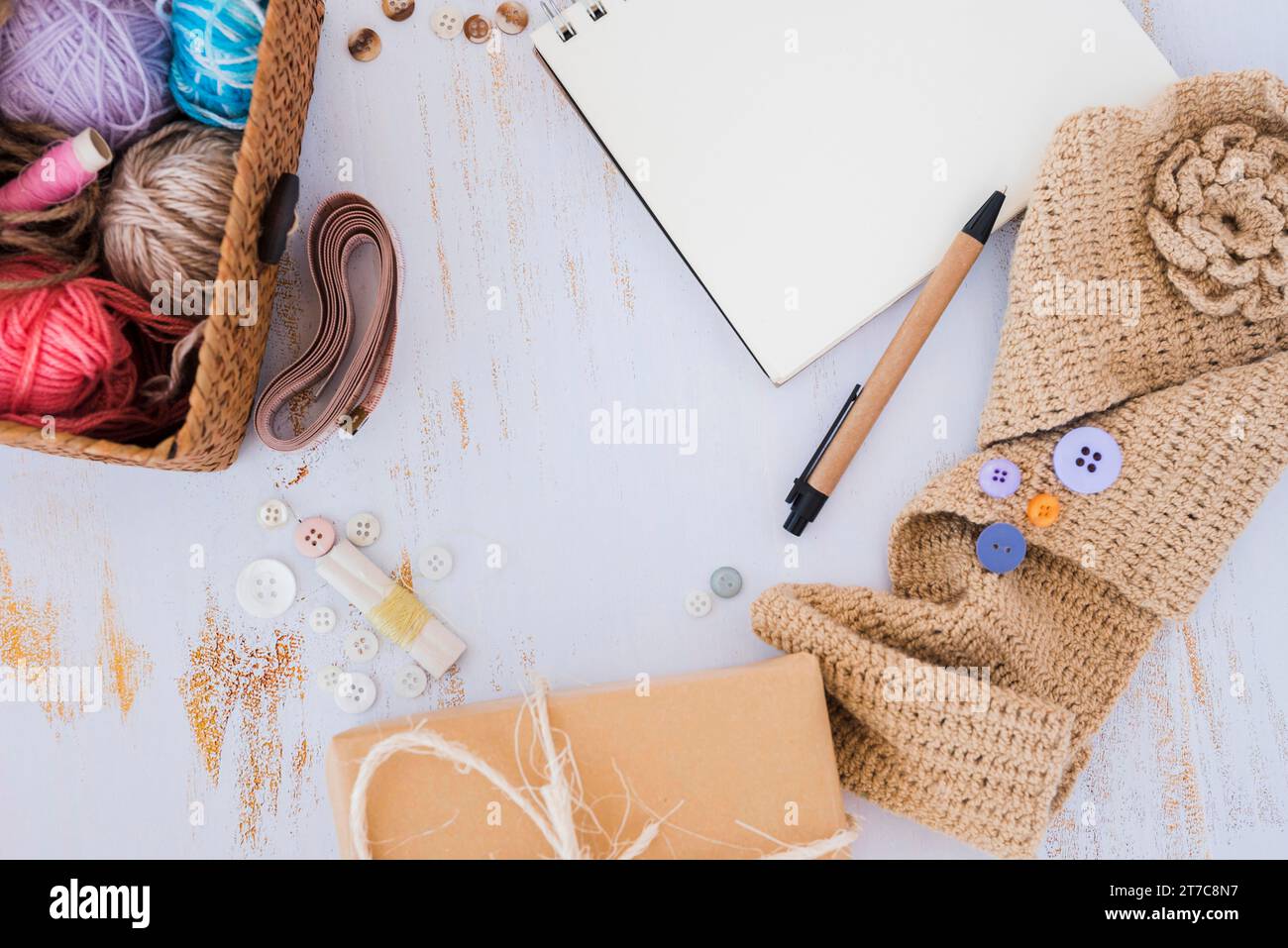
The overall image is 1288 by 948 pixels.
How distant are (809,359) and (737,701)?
270 mm

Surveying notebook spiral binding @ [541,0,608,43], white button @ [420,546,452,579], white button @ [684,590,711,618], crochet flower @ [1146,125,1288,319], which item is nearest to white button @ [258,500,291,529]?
white button @ [420,546,452,579]

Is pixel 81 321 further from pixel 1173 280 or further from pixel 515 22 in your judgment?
pixel 1173 280

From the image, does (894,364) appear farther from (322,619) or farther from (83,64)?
(83,64)

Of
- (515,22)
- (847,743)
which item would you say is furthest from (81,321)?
(847,743)

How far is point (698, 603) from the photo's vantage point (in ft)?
2.42

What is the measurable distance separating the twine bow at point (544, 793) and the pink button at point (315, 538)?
7.0 inches

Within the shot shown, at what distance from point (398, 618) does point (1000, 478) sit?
1.53ft

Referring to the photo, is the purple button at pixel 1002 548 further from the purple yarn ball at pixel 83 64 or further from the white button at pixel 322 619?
the purple yarn ball at pixel 83 64

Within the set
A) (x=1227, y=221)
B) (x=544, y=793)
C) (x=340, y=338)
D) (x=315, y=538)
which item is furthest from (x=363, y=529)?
(x=1227, y=221)

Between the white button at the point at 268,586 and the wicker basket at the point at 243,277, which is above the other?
the wicker basket at the point at 243,277

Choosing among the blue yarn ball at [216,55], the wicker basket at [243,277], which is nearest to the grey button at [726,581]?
the wicker basket at [243,277]

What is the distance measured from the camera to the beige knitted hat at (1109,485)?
68 cm

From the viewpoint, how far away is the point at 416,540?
2.42ft

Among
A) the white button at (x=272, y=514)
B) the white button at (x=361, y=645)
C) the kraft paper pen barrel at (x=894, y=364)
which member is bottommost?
the white button at (x=361, y=645)
